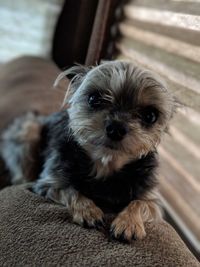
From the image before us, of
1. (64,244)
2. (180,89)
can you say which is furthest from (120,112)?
(180,89)

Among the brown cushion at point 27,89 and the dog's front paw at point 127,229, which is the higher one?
the dog's front paw at point 127,229

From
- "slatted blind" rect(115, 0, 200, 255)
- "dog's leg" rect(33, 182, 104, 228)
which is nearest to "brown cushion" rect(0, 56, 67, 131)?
"slatted blind" rect(115, 0, 200, 255)

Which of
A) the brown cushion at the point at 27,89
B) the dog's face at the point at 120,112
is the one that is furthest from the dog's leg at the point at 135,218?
the brown cushion at the point at 27,89

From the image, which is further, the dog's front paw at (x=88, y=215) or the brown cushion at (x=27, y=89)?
the brown cushion at (x=27, y=89)

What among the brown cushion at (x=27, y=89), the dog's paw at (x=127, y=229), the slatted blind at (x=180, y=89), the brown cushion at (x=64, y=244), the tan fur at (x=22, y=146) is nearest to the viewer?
the brown cushion at (x=64, y=244)

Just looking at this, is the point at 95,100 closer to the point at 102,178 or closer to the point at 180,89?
the point at 102,178

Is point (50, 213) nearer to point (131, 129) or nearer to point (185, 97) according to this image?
point (131, 129)

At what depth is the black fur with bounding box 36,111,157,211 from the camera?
4.94 ft

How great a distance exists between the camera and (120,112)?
54.7 inches

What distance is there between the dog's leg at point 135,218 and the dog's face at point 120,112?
0.16 metres

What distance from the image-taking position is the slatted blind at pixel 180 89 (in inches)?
72.8

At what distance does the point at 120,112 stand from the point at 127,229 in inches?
13.6

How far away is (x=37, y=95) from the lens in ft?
7.97

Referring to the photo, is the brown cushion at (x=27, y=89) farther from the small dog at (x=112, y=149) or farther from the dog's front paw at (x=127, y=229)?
the dog's front paw at (x=127, y=229)
